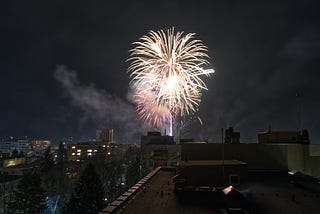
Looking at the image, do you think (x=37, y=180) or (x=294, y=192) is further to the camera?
(x=37, y=180)

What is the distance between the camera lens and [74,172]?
98.7m

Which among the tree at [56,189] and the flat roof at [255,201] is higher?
the flat roof at [255,201]

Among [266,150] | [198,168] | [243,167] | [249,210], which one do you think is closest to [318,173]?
[266,150]

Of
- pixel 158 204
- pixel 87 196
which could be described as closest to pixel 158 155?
pixel 87 196

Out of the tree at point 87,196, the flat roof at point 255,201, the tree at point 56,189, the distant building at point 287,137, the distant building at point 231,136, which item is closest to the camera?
the flat roof at point 255,201

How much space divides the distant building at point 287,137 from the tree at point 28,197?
44402 mm

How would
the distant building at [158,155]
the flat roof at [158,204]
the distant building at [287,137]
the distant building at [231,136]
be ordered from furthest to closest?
the distant building at [158,155] < the distant building at [287,137] < the distant building at [231,136] < the flat roof at [158,204]

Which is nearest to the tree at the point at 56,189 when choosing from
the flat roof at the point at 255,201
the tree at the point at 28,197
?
the tree at the point at 28,197

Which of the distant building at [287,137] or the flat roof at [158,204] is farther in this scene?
the distant building at [287,137]

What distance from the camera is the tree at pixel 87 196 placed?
5250 centimetres

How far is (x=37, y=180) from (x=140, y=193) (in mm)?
38592

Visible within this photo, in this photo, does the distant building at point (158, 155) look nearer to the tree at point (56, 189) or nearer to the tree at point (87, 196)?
the tree at point (87, 196)

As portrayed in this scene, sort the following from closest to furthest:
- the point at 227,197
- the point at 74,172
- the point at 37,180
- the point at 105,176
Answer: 1. the point at 227,197
2. the point at 37,180
3. the point at 105,176
4. the point at 74,172

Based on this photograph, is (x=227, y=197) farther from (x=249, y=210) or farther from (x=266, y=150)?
(x=266, y=150)
